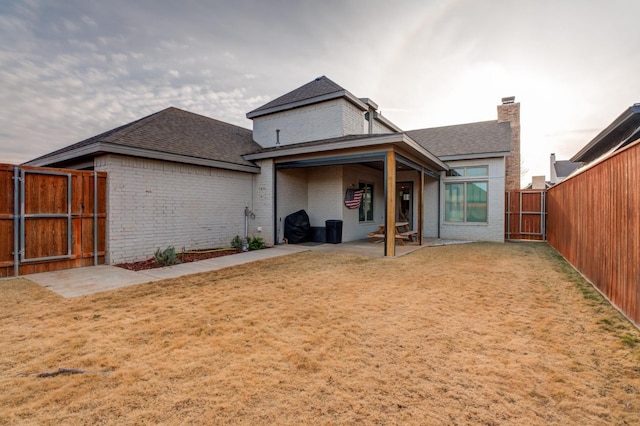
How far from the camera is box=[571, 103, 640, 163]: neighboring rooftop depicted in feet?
22.2

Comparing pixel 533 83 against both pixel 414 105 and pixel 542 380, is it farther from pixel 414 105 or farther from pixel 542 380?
pixel 542 380

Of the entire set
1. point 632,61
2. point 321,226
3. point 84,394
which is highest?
point 632,61

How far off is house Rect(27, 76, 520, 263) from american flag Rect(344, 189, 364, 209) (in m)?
0.29

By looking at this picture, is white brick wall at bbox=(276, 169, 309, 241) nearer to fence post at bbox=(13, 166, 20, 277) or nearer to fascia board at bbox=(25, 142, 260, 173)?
fascia board at bbox=(25, 142, 260, 173)

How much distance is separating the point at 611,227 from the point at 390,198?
446 centimetres

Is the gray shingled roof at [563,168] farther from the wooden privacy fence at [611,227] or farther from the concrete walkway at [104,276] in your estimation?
the concrete walkway at [104,276]

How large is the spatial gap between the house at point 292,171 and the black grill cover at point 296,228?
23cm

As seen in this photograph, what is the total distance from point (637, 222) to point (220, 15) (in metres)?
10.3

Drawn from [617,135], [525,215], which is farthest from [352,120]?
[525,215]

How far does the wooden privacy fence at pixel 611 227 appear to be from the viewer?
3.41 m

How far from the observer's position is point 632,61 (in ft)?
25.0

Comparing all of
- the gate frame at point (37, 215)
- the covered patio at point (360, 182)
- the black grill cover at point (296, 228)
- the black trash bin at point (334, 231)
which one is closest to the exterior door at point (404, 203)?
the covered patio at point (360, 182)

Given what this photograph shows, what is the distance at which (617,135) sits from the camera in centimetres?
902

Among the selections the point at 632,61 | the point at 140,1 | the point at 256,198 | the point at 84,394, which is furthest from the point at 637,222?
the point at 140,1
